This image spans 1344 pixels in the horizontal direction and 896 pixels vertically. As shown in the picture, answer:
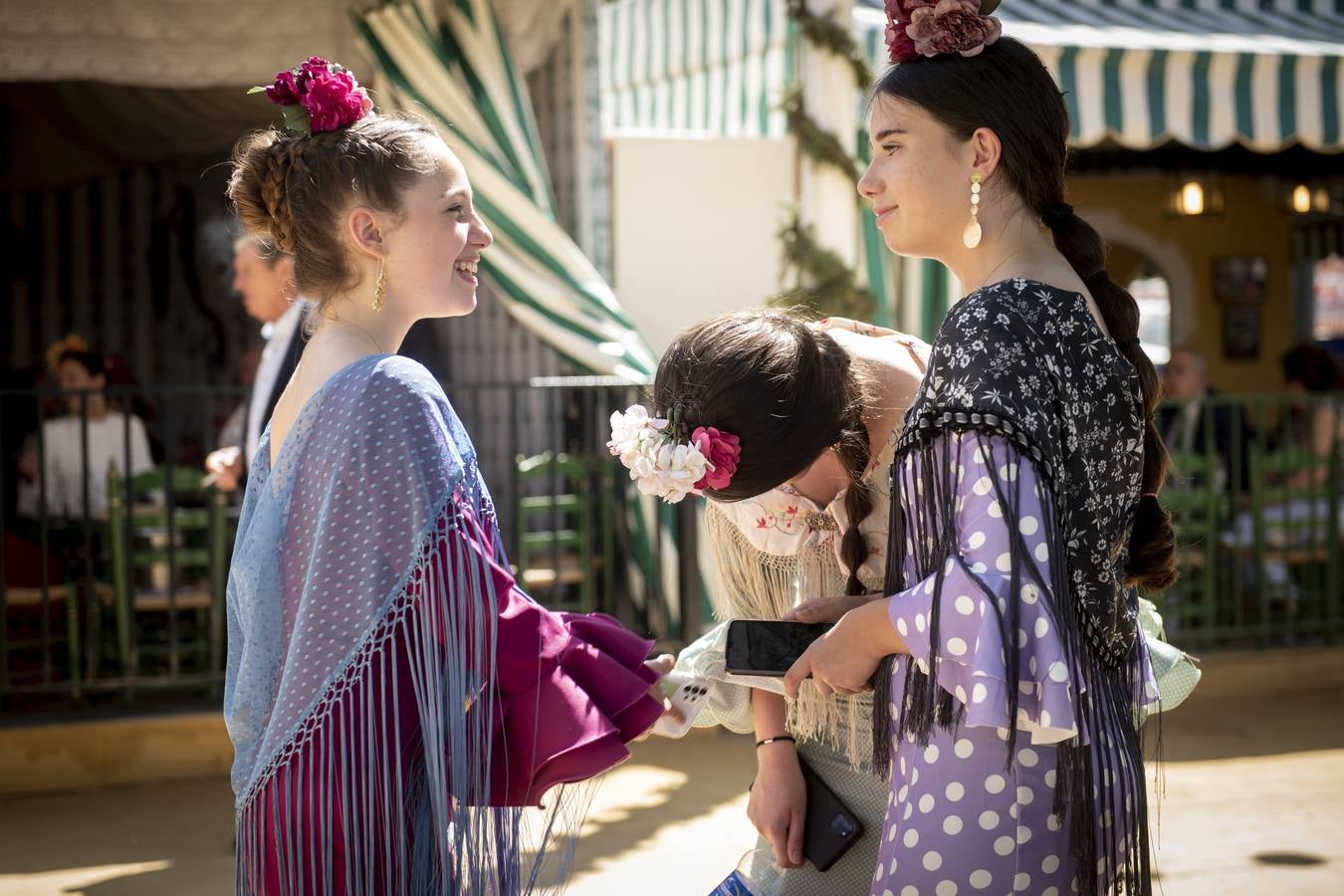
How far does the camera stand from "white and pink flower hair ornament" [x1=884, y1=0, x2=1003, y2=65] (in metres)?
1.92

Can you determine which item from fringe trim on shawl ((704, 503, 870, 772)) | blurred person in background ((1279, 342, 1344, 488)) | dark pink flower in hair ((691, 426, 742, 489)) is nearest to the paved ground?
blurred person in background ((1279, 342, 1344, 488))

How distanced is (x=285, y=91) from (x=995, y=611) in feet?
4.13

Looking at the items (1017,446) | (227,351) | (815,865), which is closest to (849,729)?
(815,865)

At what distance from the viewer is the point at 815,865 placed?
2260 mm

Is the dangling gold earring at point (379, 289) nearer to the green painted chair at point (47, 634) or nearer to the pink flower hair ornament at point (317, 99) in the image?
the pink flower hair ornament at point (317, 99)

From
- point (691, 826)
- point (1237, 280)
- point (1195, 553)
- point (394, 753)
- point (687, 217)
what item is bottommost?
point (691, 826)

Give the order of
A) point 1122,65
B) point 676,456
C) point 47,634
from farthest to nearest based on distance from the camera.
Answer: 1. point 1122,65
2. point 47,634
3. point 676,456

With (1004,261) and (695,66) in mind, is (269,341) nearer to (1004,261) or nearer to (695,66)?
(1004,261)

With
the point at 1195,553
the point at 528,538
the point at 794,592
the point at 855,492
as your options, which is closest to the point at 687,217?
the point at 528,538

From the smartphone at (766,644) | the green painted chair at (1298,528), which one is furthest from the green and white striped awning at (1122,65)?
the smartphone at (766,644)

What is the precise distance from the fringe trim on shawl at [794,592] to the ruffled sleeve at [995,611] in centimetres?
54

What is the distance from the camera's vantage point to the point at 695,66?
8.78m

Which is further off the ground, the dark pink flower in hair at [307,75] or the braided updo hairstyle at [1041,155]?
the dark pink flower in hair at [307,75]

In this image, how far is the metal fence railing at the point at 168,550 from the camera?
17.6ft
